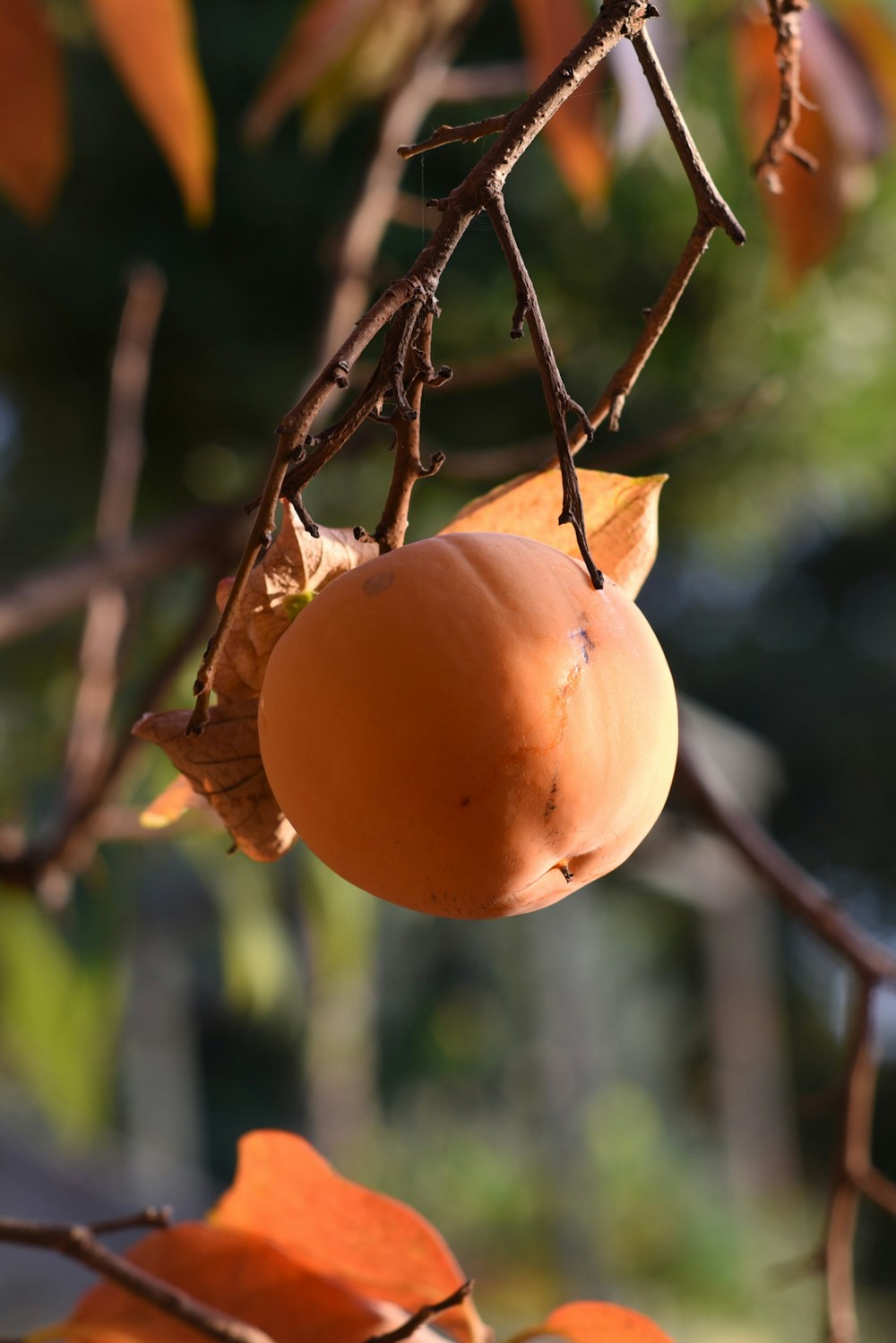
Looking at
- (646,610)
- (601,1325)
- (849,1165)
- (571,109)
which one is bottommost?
(646,610)

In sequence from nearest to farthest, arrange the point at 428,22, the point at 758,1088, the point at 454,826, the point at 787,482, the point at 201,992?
the point at 454,826, the point at 428,22, the point at 787,482, the point at 758,1088, the point at 201,992

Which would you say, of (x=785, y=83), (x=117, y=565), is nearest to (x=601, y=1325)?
(x=785, y=83)

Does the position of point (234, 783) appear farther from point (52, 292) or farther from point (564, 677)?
point (52, 292)

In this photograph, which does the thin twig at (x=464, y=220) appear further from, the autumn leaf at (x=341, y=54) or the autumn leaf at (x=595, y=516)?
the autumn leaf at (x=341, y=54)

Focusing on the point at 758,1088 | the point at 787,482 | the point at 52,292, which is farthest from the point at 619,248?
the point at 758,1088

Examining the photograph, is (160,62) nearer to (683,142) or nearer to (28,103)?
(28,103)

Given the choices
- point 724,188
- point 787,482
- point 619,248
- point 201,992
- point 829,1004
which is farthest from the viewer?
point 829,1004

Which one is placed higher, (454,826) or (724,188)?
(454,826)
